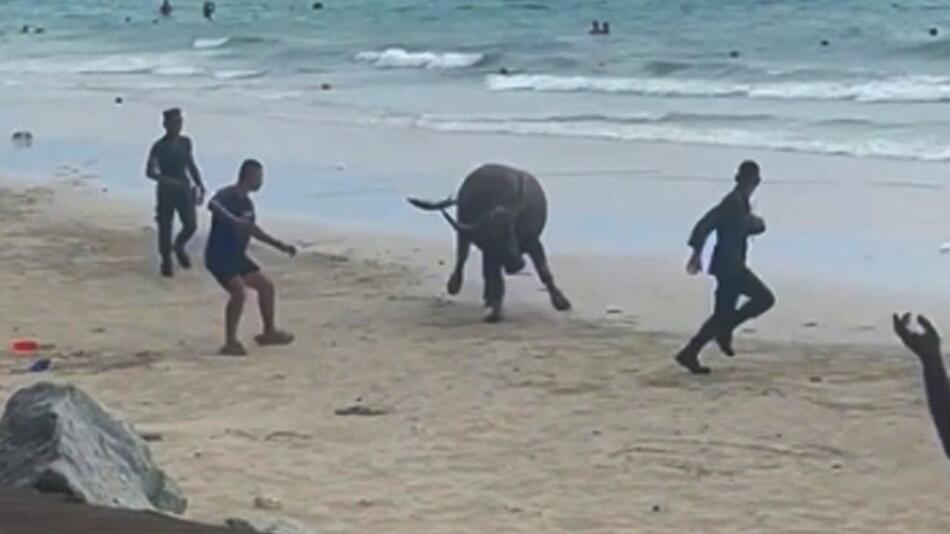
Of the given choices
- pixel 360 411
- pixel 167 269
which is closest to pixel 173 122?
pixel 167 269

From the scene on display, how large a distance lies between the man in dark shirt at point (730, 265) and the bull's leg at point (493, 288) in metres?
2.25

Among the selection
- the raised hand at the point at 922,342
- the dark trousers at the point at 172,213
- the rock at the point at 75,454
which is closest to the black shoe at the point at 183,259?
the dark trousers at the point at 172,213

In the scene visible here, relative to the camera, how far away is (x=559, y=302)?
15.2 metres

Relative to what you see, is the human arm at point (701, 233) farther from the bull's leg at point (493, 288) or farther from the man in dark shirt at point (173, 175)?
the man in dark shirt at point (173, 175)

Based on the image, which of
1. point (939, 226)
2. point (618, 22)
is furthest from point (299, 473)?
point (618, 22)

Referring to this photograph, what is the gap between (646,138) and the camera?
87.0 ft

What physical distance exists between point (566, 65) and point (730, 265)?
90.5 feet

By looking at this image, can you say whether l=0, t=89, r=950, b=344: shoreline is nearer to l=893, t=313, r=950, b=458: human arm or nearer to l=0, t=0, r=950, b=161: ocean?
l=0, t=0, r=950, b=161: ocean

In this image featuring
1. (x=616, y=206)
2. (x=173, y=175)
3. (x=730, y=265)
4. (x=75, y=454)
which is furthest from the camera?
(x=616, y=206)

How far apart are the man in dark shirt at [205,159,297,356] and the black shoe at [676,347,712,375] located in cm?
258

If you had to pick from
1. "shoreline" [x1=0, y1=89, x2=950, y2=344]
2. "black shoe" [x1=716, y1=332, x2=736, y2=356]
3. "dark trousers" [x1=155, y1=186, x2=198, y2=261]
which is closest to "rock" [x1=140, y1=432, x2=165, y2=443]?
"black shoe" [x1=716, y1=332, x2=736, y2=356]

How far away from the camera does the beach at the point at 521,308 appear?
9914 mm

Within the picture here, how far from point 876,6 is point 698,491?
142 ft

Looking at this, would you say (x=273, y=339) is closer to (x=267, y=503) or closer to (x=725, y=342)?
(x=725, y=342)
